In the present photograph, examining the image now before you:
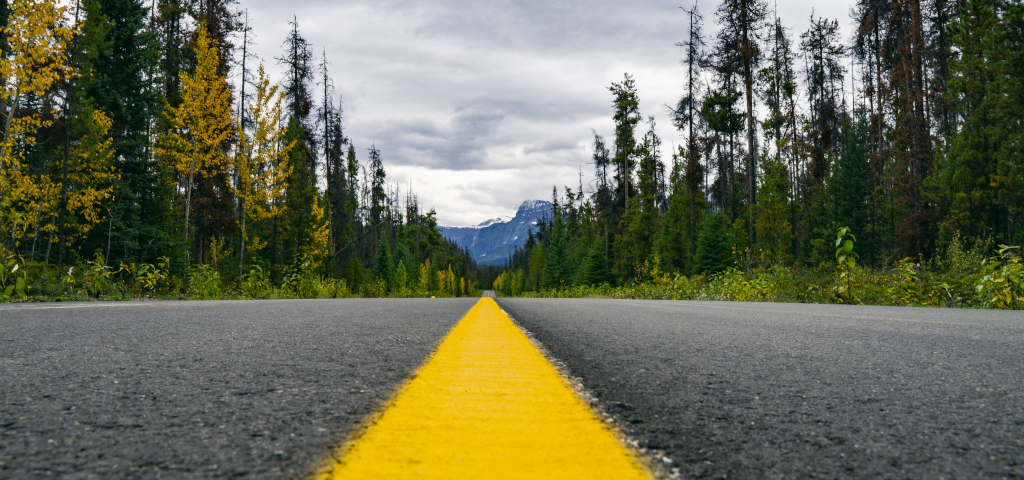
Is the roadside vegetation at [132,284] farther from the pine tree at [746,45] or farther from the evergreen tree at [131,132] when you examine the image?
the pine tree at [746,45]

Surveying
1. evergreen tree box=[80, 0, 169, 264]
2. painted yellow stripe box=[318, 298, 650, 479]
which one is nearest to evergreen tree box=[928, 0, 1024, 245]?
painted yellow stripe box=[318, 298, 650, 479]

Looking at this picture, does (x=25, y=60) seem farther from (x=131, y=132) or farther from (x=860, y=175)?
(x=860, y=175)

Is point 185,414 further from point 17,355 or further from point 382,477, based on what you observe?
point 17,355

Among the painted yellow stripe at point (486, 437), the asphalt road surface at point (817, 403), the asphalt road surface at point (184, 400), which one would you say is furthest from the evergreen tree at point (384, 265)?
the painted yellow stripe at point (486, 437)

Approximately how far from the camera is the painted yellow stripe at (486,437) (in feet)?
2.71

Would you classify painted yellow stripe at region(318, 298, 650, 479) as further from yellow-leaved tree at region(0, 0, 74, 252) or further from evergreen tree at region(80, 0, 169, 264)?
evergreen tree at region(80, 0, 169, 264)

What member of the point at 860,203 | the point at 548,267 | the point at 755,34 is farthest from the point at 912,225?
the point at 548,267

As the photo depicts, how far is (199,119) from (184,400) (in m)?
17.5

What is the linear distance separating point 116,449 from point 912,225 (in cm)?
3050

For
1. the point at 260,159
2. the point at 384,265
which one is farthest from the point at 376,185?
the point at 260,159

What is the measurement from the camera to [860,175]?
31.5 metres

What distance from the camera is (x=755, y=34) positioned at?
2144 centimetres

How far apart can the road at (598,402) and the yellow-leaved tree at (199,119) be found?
15.1 m

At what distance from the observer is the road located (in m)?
0.87
